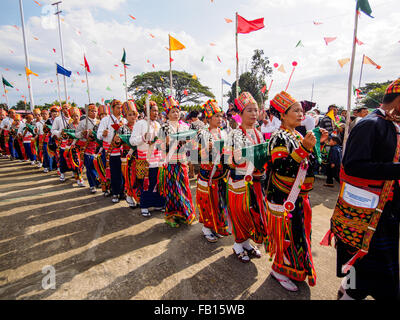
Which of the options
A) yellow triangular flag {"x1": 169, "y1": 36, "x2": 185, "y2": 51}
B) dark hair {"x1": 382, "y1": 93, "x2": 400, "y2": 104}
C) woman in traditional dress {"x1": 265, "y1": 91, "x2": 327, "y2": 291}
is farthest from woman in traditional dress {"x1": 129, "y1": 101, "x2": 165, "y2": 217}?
dark hair {"x1": 382, "y1": 93, "x2": 400, "y2": 104}

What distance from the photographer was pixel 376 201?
1651mm

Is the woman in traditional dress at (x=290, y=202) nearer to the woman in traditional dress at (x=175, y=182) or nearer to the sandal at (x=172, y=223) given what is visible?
the woman in traditional dress at (x=175, y=182)

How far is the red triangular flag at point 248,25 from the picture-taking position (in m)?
5.21

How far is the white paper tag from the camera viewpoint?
165 centimetres

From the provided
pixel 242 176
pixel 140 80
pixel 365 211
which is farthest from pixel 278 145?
pixel 140 80

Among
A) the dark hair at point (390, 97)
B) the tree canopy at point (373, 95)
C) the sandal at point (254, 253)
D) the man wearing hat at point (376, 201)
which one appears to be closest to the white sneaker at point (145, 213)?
the sandal at point (254, 253)

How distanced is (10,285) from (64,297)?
2.28 feet

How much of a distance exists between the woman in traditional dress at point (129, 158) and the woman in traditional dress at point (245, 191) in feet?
7.93

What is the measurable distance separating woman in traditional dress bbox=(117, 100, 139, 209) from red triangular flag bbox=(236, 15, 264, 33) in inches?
124

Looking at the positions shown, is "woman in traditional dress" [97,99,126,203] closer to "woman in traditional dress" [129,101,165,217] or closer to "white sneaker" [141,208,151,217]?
"woman in traditional dress" [129,101,165,217]

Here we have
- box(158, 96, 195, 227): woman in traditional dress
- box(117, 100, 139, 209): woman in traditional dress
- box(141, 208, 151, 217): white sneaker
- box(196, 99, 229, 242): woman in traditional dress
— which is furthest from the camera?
box(117, 100, 139, 209): woman in traditional dress

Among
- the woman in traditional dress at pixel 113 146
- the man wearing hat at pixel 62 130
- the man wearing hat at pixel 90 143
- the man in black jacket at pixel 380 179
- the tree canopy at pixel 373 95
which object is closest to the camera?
the man in black jacket at pixel 380 179

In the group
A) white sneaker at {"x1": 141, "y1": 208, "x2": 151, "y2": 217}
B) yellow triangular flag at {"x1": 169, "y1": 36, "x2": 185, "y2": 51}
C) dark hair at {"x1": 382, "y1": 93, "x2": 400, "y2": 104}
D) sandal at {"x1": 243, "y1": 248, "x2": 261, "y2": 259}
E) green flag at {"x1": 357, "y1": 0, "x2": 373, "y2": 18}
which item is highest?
yellow triangular flag at {"x1": 169, "y1": 36, "x2": 185, "y2": 51}

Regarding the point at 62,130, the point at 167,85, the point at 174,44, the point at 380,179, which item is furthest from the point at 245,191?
the point at 167,85
